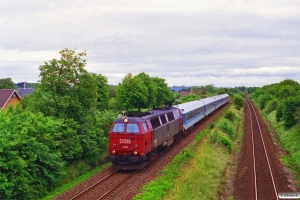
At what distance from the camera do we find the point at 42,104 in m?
20.9

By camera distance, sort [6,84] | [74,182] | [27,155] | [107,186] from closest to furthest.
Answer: [27,155]
[107,186]
[74,182]
[6,84]

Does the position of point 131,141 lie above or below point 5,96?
below

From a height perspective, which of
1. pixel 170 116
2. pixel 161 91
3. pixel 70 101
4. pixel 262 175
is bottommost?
pixel 262 175

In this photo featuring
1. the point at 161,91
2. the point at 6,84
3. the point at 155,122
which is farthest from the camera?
the point at 6,84

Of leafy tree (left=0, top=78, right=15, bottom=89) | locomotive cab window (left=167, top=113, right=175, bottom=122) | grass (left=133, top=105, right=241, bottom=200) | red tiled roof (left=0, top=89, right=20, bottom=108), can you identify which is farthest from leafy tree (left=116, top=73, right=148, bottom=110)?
leafy tree (left=0, top=78, right=15, bottom=89)

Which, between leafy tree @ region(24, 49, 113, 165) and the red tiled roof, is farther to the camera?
the red tiled roof

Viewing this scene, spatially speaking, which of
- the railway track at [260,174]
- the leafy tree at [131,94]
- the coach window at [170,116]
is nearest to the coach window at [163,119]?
the coach window at [170,116]

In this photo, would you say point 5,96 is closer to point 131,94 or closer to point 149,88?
point 131,94

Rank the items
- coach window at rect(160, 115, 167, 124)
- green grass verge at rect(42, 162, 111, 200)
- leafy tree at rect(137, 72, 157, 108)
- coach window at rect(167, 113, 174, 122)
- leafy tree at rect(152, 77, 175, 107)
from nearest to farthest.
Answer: green grass verge at rect(42, 162, 111, 200) < coach window at rect(160, 115, 167, 124) < coach window at rect(167, 113, 174, 122) < leafy tree at rect(137, 72, 157, 108) < leafy tree at rect(152, 77, 175, 107)

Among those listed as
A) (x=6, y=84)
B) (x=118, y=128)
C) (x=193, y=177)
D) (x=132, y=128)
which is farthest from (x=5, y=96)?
(x=6, y=84)

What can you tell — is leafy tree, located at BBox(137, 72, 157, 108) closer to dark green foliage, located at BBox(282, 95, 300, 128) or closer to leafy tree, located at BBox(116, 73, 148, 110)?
leafy tree, located at BBox(116, 73, 148, 110)

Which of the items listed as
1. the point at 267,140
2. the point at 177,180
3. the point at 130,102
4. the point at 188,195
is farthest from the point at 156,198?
the point at 130,102

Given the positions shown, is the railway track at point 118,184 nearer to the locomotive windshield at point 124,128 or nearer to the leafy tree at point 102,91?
the locomotive windshield at point 124,128

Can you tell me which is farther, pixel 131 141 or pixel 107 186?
pixel 131 141
